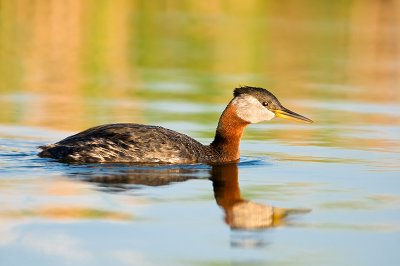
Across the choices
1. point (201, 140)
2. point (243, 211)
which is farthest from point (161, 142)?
point (243, 211)

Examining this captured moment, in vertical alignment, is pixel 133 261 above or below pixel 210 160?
below

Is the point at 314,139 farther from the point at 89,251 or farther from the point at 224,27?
the point at 224,27

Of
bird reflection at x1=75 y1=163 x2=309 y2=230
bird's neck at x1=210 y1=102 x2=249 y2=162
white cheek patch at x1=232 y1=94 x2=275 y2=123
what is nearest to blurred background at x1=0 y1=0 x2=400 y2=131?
bird's neck at x1=210 y1=102 x2=249 y2=162

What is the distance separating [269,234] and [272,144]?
5.99 meters

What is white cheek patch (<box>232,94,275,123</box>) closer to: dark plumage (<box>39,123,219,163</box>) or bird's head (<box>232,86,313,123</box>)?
bird's head (<box>232,86,313,123</box>)

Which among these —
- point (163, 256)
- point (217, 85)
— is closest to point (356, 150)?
point (163, 256)

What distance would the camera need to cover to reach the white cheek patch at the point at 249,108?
14430 millimetres

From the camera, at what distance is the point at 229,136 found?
47.2ft

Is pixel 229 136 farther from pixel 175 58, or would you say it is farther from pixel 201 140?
pixel 175 58

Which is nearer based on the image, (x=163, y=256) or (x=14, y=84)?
(x=163, y=256)

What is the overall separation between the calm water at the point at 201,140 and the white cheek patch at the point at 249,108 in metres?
0.58

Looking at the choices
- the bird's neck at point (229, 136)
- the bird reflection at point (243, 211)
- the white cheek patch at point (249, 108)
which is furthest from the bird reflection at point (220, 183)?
the white cheek patch at point (249, 108)

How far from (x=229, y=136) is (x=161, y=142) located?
→ 126 centimetres

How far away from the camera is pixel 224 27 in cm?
3856
